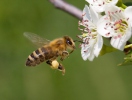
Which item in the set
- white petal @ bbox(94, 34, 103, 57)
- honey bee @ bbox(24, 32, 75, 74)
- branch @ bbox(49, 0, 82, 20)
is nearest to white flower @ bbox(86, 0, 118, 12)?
white petal @ bbox(94, 34, 103, 57)

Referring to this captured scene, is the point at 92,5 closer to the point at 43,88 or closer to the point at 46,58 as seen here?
the point at 46,58

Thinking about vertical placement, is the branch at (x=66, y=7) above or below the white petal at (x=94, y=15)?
below

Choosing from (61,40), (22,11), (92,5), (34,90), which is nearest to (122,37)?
(92,5)

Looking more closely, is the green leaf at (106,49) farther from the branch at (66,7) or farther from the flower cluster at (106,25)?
the branch at (66,7)

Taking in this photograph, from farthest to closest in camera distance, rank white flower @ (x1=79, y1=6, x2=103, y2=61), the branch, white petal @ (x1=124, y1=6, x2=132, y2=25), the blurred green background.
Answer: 1. the blurred green background
2. the branch
3. white flower @ (x1=79, y1=6, x2=103, y2=61)
4. white petal @ (x1=124, y1=6, x2=132, y2=25)

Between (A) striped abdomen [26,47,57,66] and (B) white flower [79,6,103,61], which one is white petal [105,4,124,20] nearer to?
(B) white flower [79,6,103,61]

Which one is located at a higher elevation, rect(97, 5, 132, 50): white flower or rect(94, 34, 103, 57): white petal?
rect(97, 5, 132, 50): white flower

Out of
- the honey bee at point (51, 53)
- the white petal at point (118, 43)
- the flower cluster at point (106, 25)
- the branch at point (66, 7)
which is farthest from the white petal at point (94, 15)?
the branch at point (66, 7)
